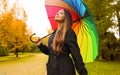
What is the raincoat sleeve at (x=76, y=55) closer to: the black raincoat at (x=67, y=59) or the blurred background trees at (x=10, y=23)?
the black raincoat at (x=67, y=59)

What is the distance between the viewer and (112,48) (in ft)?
101

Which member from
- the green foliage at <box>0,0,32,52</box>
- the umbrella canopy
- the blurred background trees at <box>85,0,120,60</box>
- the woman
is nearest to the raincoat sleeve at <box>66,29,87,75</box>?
the woman

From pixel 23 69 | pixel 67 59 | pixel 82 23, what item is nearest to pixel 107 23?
pixel 23 69

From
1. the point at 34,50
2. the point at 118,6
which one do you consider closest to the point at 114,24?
the point at 118,6

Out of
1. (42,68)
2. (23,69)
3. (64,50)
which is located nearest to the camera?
(64,50)

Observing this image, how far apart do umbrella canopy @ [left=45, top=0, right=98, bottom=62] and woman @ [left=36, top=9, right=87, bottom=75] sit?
0.49 m

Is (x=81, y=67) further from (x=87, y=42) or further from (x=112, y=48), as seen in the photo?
(x=112, y=48)

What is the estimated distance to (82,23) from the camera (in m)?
5.68

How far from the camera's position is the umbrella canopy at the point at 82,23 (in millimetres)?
5418

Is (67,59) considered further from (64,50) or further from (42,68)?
(42,68)

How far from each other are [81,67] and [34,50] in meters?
82.8

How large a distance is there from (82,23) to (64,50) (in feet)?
3.30

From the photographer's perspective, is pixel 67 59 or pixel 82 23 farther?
pixel 82 23

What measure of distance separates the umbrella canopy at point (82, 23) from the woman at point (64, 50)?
A: 0.49 meters
